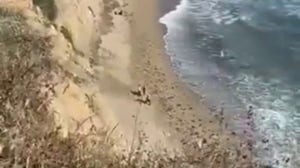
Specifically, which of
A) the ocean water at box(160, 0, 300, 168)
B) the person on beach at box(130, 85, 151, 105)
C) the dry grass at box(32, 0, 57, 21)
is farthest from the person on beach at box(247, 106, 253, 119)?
the dry grass at box(32, 0, 57, 21)

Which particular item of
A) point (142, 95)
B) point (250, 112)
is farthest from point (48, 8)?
point (250, 112)

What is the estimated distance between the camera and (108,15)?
2033 centimetres

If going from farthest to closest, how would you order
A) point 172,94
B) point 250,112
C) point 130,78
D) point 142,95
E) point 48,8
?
point 130,78 < point 172,94 < point 48,8 < point 142,95 < point 250,112

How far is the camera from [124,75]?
1619 cm

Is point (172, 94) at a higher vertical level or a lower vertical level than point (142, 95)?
lower

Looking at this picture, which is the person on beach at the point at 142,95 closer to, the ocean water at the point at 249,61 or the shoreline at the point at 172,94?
the shoreline at the point at 172,94

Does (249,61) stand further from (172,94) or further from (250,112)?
(250,112)

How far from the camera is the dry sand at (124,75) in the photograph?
12.2 m

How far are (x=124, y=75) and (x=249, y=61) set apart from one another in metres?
3.50

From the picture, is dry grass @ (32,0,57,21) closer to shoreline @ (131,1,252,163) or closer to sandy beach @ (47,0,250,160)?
sandy beach @ (47,0,250,160)

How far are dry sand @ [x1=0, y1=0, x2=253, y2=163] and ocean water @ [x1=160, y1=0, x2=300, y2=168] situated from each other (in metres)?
0.53

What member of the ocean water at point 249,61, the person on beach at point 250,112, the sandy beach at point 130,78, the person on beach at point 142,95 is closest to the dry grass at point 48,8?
the sandy beach at point 130,78

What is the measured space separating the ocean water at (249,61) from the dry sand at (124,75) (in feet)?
1.73

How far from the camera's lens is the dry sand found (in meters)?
12.2
